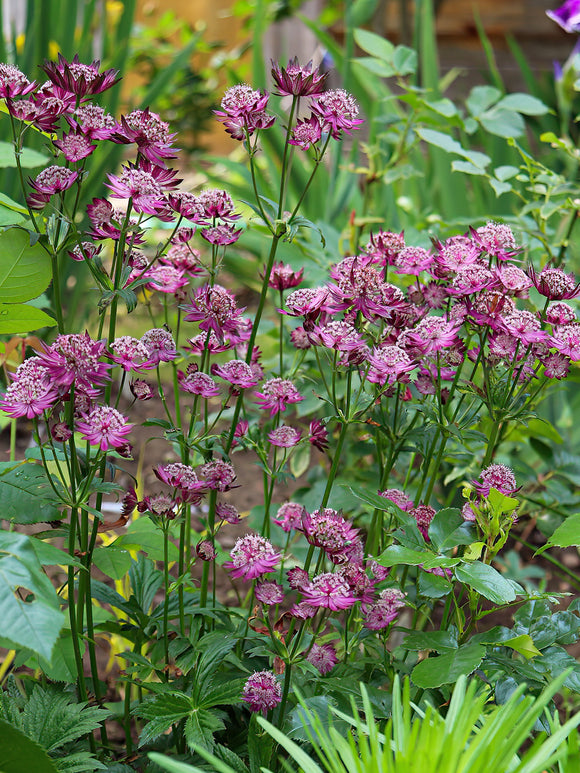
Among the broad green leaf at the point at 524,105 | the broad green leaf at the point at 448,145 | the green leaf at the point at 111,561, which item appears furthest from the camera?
the broad green leaf at the point at 524,105

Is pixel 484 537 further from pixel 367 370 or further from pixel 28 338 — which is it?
pixel 28 338

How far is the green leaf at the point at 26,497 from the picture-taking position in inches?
28.1

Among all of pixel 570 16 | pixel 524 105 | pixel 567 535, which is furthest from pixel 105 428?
pixel 570 16

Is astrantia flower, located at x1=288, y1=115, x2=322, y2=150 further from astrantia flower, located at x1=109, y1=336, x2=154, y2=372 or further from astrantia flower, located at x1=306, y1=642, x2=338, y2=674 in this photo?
astrantia flower, located at x1=306, y1=642, x2=338, y2=674

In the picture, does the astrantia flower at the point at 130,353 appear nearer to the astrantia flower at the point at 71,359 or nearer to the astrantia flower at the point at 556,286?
the astrantia flower at the point at 71,359

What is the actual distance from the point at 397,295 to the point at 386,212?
1051 mm

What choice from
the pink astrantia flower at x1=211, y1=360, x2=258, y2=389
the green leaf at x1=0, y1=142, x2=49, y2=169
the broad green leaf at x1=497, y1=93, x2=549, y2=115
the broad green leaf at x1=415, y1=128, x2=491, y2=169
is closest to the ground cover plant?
the pink astrantia flower at x1=211, y1=360, x2=258, y2=389

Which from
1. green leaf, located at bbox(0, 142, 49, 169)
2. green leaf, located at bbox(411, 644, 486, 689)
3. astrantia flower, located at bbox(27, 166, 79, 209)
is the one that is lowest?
green leaf, located at bbox(411, 644, 486, 689)

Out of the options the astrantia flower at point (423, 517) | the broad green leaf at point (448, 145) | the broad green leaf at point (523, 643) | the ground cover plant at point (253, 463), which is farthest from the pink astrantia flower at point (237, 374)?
the broad green leaf at point (448, 145)

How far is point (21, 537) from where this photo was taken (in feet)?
1.95

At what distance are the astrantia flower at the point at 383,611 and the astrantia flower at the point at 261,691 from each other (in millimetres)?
111

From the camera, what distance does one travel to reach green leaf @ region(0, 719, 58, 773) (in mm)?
621

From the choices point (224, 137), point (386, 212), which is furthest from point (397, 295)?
point (224, 137)

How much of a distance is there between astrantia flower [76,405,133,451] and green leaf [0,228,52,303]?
0.55 ft
